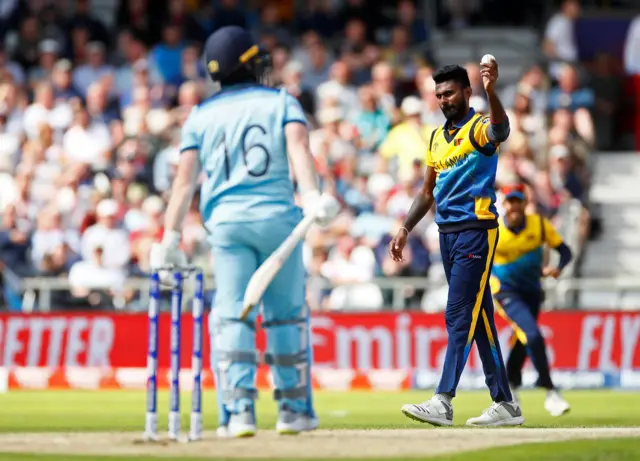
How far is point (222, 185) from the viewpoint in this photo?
9789 millimetres

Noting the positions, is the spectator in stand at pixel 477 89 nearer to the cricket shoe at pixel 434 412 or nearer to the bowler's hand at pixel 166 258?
the cricket shoe at pixel 434 412

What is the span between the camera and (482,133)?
10789 millimetres

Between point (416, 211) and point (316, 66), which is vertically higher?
point (316, 66)

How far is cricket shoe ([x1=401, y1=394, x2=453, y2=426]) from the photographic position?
1080cm

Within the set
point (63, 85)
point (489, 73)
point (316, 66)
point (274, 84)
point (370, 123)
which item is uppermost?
point (316, 66)

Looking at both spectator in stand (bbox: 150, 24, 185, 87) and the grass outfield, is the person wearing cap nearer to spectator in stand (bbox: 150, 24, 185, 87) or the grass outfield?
the grass outfield

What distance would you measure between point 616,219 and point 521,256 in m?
9.18

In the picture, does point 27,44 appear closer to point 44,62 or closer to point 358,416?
point 44,62

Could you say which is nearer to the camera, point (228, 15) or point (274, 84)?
point (274, 84)

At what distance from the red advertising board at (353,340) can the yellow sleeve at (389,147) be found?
3.07 m

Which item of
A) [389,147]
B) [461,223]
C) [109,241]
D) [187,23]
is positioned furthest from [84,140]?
[461,223]

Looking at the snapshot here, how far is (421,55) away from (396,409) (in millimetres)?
9588

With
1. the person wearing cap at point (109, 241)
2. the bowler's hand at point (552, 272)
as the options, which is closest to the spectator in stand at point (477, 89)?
the person wearing cap at point (109, 241)

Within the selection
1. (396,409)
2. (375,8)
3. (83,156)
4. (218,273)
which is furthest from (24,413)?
(375,8)
